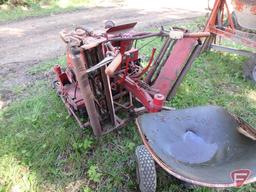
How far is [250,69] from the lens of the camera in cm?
470

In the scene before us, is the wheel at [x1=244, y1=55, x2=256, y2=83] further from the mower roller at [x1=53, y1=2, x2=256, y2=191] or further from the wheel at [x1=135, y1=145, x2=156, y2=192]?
the wheel at [x1=135, y1=145, x2=156, y2=192]

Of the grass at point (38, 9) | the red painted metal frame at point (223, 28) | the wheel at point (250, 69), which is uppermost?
the red painted metal frame at point (223, 28)

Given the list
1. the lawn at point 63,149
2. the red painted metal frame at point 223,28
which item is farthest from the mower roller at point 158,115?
the red painted metal frame at point 223,28

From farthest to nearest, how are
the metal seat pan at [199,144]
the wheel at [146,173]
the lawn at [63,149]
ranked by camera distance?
the lawn at [63,149]
the wheel at [146,173]
the metal seat pan at [199,144]

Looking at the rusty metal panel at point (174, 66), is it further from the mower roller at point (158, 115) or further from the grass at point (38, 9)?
the grass at point (38, 9)

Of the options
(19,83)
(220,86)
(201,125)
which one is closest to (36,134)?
(19,83)

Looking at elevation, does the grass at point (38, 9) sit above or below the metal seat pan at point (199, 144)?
below

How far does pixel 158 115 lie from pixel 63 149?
1255mm

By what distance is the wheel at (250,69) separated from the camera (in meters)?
4.65

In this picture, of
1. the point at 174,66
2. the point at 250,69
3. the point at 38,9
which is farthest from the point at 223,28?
the point at 38,9

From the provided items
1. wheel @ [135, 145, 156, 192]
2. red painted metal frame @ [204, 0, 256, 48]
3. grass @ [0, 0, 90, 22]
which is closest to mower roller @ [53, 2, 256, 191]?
wheel @ [135, 145, 156, 192]

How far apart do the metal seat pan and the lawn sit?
0.64m

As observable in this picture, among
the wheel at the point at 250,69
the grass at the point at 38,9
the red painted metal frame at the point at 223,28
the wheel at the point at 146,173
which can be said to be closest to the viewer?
the wheel at the point at 146,173

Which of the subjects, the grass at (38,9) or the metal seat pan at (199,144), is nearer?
the metal seat pan at (199,144)
